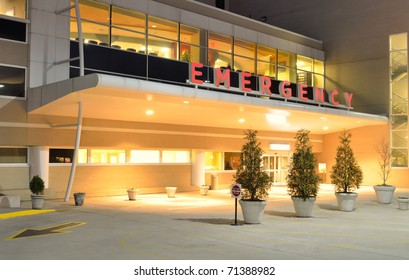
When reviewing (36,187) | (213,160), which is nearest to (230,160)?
(213,160)

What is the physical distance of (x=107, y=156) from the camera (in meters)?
26.2

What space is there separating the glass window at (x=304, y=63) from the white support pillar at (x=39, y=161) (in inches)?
898

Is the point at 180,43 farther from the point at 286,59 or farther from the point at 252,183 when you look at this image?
the point at 252,183

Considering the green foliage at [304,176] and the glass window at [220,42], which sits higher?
the glass window at [220,42]

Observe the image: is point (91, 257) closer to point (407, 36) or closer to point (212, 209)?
point (212, 209)

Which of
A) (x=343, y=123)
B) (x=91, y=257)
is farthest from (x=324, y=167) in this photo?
(x=91, y=257)

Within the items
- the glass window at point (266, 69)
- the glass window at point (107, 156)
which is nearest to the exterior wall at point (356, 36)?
the glass window at point (266, 69)

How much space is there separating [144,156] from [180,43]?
7.39 metres

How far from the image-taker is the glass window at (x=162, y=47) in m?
27.4

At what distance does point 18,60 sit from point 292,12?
27088mm

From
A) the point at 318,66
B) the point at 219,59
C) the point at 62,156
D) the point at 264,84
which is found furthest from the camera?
the point at 318,66

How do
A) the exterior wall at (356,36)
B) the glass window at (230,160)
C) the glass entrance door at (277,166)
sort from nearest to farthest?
the glass window at (230,160)
the exterior wall at (356,36)
the glass entrance door at (277,166)

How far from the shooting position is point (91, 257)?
408 inches

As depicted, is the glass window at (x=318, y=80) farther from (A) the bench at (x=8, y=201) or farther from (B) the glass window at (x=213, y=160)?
(A) the bench at (x=8, y=201)
